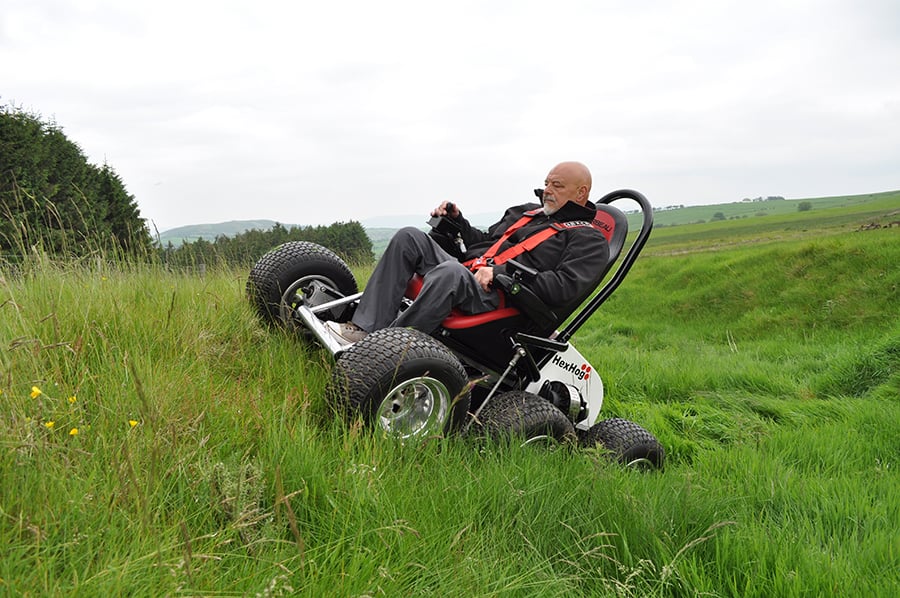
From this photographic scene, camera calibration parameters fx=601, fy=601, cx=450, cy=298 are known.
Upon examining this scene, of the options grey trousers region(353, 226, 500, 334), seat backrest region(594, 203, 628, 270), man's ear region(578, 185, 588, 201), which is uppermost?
man's ear region(578, 185, 588, 201)

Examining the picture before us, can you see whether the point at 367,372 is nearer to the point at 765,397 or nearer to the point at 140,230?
the point at 140,230

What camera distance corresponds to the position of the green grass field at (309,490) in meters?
1.72

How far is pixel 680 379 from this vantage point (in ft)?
21.2

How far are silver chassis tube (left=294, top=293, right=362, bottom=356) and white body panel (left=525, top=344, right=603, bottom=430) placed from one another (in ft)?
4.68

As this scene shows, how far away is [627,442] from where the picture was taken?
13.1ft

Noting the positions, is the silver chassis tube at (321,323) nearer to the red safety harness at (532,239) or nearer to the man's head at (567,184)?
the red safety harness at (532,239)

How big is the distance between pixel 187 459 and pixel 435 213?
3101mm

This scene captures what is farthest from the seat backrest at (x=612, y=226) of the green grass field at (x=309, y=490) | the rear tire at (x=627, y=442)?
the green grass field at (x=309, y=490)

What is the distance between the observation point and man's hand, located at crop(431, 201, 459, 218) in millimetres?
4832

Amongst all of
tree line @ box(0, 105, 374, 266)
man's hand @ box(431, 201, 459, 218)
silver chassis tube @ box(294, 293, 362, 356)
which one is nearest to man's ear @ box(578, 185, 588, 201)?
man's hand @ box(431, 201, 459, 218)

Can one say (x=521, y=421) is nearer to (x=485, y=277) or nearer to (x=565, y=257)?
(x=485, y=277)

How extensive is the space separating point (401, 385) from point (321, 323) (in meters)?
1.23

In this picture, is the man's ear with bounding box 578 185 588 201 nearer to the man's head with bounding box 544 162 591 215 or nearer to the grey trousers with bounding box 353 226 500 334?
the man's head with bounding box 544 162 591 215

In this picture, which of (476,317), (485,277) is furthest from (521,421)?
(485,277)
